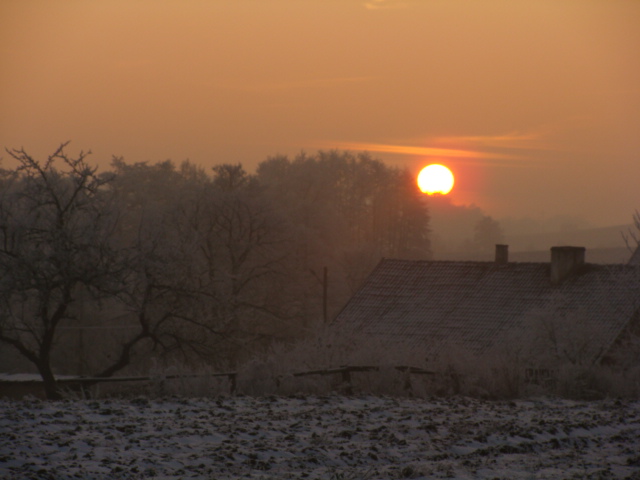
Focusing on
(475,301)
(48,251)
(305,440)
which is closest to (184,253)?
(48,251)

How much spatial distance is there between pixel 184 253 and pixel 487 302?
1095 centimetres

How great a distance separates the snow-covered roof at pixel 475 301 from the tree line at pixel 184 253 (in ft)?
11.4

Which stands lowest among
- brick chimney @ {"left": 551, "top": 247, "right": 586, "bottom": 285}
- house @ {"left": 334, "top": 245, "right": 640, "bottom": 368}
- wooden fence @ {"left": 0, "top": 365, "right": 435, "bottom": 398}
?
wooden fence @ {"left": 0, "top": 365, "right": 435, "bottom": 398}

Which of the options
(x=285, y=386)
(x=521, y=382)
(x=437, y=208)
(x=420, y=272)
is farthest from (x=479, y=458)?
(x=437, y=208)

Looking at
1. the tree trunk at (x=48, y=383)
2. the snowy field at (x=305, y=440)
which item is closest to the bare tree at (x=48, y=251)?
→ the tree trunk at (x=48, y=383)

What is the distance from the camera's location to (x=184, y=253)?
29.2 m

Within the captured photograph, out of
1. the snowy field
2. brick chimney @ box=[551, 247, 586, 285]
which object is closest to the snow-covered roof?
brick chimney @ box=[551, 247, 586, 285]

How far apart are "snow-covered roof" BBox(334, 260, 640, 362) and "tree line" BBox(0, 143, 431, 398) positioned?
3478 millimetres

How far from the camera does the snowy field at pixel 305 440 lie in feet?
28.4

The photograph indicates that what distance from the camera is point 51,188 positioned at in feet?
83.3

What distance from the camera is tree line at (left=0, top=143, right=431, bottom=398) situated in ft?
81.7

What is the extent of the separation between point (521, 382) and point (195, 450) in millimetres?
9073

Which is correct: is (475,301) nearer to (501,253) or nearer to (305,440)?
(501,253)

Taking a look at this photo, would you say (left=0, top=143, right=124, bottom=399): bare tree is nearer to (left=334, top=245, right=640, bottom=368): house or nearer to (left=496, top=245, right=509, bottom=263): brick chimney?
(left=334, top=245, right=640, bottom=368): house
